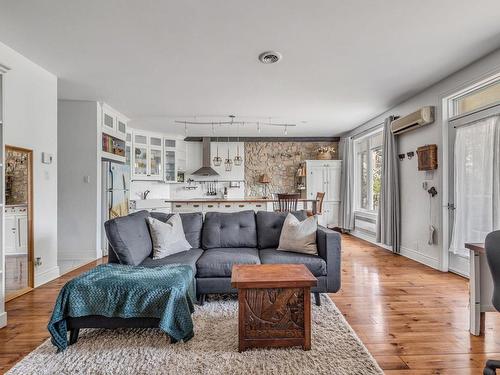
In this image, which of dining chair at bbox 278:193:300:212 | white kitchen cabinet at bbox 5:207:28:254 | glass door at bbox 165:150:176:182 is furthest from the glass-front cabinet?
white kitchen cabinet at bbox 5:207:28:254

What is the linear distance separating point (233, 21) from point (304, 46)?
0.84 meters

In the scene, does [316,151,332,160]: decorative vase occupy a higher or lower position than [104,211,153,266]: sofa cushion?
higher

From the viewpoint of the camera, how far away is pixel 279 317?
202 cm

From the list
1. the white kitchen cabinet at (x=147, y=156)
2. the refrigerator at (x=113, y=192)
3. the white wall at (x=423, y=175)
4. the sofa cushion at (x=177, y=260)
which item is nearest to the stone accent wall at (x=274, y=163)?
the white kitchen cabinet at (x=147, y=156)

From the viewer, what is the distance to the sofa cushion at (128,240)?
2.60 m

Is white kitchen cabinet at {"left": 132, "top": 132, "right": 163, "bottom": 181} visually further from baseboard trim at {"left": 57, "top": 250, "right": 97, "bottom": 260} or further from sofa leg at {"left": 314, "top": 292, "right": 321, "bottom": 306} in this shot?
sofa leg at {"left": 314, "top": 292, "right": 321, "bottom": 306}

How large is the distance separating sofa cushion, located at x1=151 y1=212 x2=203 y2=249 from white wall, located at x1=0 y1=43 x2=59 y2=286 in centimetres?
147

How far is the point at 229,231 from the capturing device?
3365 millimetres

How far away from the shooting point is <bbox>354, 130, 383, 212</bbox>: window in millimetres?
6324

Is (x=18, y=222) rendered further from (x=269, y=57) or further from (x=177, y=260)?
(x=269, y=57)

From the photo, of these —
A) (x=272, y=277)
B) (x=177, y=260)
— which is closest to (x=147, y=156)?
(x=177, y=260)

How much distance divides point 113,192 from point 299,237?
3.71 metres

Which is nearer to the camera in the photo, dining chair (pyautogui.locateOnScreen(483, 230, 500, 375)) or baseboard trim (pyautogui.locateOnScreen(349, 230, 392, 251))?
dining chair (pyautogui.locateOnScreen(483, 230, 500, 375))

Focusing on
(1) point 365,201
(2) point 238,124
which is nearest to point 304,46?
(2) point 238,124
